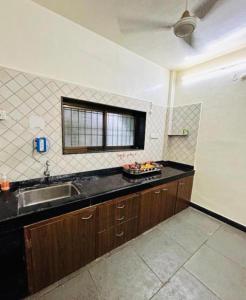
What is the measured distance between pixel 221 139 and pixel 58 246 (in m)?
2.67

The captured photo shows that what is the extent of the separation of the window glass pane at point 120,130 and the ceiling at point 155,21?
3.51ft

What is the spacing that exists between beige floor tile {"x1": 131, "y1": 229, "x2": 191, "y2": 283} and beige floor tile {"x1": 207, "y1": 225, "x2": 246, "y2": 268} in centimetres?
49

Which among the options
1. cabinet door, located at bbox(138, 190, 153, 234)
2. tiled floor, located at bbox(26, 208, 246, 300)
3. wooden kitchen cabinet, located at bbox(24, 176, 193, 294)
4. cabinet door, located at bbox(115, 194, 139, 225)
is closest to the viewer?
wooden kitchen cabinet, located at bbox(24, 176, 193, 294)

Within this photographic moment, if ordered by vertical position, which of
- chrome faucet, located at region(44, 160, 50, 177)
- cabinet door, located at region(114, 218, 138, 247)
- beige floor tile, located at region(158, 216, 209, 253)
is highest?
chrome faucet, located at region(44, 160, 50, 177)

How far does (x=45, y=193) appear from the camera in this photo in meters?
1.63

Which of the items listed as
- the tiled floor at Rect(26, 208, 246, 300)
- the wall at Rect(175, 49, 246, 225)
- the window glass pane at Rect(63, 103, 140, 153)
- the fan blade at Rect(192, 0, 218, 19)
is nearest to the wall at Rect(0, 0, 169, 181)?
the window glass pane at Rect(63, 103, 140, 153)

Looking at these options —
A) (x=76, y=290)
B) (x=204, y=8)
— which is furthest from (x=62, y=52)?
(x=76, y=290)

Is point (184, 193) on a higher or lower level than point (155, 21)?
lower

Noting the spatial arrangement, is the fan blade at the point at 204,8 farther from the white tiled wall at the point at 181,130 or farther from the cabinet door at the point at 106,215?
the cabinet door at the point at 106,215

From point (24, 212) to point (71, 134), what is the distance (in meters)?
1.18

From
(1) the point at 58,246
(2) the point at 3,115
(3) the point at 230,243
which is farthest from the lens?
(3) the point at 230,243

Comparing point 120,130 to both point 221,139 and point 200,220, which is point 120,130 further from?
point 200,220

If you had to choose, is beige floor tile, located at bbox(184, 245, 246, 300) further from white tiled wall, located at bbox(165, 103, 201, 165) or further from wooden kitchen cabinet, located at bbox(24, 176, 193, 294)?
white tiled wall, located at bbox(165, 103, 201, 165)

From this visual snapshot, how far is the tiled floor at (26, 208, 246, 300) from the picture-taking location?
4.26 ft
